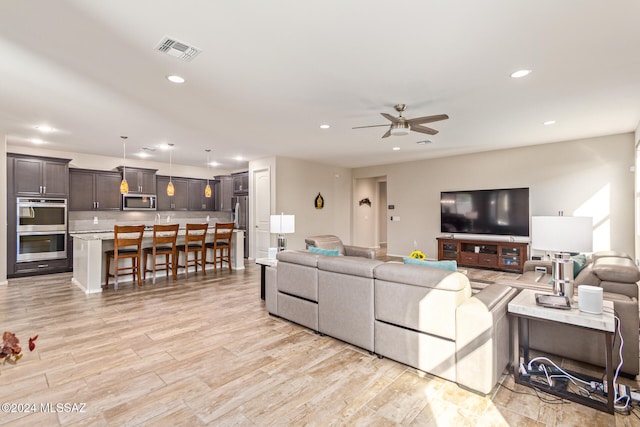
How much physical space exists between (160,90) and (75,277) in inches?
165

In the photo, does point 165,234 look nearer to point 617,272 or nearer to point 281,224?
point 281,224

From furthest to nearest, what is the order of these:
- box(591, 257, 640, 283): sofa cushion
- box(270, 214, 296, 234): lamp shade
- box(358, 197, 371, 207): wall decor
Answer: box(358, 197, 371, 207): wall decor < box(270, 214, 296, 234): lamp shade < box(591, 257, 640, 283): sofa cushion

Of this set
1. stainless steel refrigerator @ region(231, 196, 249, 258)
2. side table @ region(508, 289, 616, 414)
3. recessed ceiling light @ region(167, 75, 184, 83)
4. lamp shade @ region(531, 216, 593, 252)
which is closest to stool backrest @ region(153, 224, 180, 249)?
stainless steel refrigerator @ region(231, 196, 249, 258)

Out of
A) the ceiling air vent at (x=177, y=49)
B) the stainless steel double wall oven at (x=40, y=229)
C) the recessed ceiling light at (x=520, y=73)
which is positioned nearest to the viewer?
the ceiling air vent at (x=177, y=49)

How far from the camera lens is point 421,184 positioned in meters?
8.09

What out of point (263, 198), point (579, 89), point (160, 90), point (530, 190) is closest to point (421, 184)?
point (530, 190)

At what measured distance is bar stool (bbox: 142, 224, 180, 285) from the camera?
556 cm

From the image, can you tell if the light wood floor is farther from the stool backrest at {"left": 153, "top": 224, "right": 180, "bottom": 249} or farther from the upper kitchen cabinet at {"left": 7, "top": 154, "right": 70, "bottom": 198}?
the upper kitchen cabinet at {"left": 7, "top": 154, "right": 70, "bottom": 198}

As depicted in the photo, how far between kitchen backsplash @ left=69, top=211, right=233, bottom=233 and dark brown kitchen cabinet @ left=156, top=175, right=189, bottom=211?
21cm

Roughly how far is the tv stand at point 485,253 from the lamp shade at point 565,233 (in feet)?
14.6

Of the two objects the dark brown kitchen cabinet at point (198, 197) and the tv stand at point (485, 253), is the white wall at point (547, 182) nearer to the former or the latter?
the tv stand at point (485, 253)

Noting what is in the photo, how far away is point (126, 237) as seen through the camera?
17.5 feet

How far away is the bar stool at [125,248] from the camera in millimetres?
5059

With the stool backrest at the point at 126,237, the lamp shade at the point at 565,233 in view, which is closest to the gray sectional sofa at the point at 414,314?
the lamp shade at the point at 565,233
